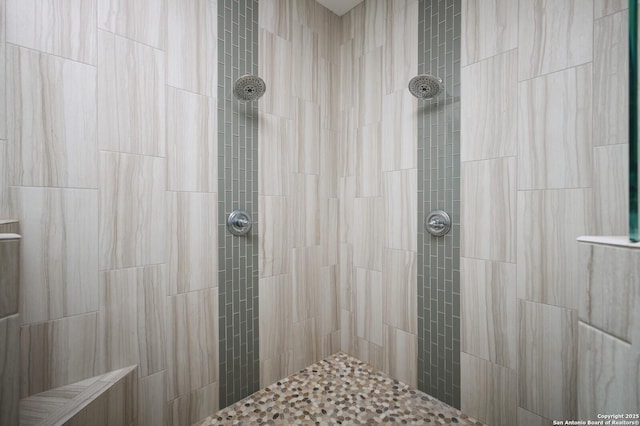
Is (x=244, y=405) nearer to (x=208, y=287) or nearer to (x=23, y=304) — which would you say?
(x=208, y=287)

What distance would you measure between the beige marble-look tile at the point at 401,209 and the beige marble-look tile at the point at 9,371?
1.51 m

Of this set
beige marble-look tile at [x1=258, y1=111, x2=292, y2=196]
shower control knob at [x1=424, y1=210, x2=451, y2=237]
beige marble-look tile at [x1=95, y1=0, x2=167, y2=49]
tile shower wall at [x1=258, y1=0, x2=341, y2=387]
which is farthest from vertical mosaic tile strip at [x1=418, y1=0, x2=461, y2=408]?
beige marble-look tile at [x1=95, y1=0, x2=167, y2=49]

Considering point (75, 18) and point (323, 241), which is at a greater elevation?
point (75, 18)

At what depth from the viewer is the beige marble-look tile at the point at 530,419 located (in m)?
1.14

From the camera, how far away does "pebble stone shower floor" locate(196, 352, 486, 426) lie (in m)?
1.33

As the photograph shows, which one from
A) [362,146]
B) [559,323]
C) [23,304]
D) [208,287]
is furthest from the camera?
[362,146]

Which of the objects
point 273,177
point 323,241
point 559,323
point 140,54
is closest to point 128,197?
point 140,54

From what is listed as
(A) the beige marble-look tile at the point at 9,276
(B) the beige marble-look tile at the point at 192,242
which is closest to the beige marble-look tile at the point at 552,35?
(B) the beige marble-look tile at the point at 192,242

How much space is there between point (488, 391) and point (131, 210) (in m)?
1.74

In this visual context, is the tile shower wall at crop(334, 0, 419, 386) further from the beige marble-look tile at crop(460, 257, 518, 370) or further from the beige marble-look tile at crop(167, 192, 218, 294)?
the beige marble-look tile at crop(167, 192, 218, 294)

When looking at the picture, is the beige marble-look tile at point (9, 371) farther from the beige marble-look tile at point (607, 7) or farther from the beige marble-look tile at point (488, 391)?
the beige marble-look tile at point (607, 7)

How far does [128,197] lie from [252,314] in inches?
32.2

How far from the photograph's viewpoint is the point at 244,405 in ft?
4.70

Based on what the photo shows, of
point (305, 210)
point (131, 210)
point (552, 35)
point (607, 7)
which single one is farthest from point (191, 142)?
point (607, 7)
